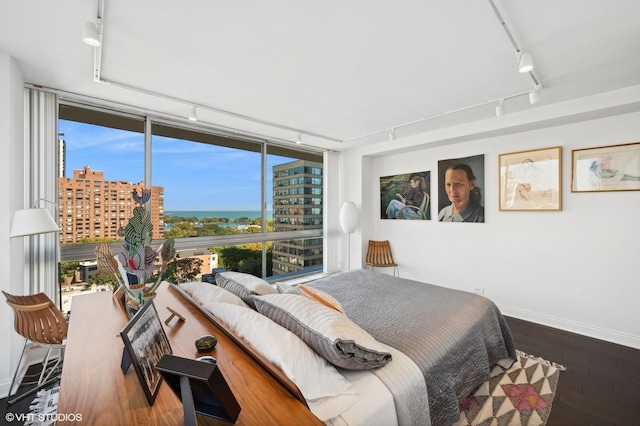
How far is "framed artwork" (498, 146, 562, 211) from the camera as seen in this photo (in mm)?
3170

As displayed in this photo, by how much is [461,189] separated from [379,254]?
65.6 inches

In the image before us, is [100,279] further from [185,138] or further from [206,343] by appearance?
[206,343]

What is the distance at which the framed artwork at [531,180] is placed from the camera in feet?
10.4

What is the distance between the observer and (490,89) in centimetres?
256

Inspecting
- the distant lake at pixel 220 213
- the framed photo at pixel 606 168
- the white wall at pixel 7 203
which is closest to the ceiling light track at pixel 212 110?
the white wall at pixel 7 203

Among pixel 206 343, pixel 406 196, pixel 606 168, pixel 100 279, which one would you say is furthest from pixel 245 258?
pixel 606 168

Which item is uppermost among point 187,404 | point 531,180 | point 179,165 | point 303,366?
point 179,165

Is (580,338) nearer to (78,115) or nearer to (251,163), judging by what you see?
(251,163)

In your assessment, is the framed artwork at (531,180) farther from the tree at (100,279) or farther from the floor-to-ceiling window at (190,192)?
the tree at (100,279)

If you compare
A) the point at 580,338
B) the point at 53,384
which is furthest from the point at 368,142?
the point at 53,384

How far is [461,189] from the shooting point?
3953 mm

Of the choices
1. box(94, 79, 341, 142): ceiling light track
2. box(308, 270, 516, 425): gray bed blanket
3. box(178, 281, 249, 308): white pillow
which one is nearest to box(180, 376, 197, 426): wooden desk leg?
box(178, 281, 249, 308): white pillow

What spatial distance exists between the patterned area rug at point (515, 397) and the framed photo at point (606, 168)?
Answer: 194 cm

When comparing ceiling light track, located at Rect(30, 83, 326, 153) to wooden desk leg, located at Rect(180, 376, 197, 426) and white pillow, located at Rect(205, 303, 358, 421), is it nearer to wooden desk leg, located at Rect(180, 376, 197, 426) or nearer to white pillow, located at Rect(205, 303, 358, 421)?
white pillow, located at Rect(205, 303, 358, 421)
